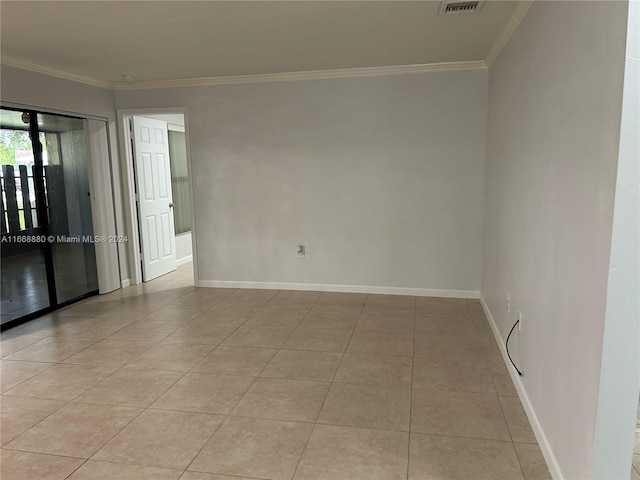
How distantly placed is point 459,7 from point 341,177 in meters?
2.21

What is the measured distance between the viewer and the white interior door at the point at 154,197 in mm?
5492

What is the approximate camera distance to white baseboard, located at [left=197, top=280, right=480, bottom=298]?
4.71 meters

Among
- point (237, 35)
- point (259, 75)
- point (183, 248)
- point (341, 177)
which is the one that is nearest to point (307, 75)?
point (259, 75)

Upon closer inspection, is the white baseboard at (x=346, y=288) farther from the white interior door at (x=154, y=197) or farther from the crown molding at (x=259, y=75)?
the crown molding at (x=259, y=75)

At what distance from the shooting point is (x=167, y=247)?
6152mm

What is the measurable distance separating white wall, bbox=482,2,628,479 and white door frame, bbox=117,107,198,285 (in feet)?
11.6

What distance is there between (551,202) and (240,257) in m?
3.74

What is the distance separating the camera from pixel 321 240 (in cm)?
495

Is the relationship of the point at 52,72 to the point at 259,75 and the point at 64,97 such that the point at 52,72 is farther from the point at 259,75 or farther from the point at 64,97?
the point at 259,75

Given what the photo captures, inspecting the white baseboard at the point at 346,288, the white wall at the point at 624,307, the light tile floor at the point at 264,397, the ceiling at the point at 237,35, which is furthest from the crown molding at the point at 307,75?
the white wall at the point at 624,307

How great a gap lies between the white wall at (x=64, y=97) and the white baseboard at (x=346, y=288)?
4.27ft

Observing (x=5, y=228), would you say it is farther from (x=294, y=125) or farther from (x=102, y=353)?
(x=294, y=125)

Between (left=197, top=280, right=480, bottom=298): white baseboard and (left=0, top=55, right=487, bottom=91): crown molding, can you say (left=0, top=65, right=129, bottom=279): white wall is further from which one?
(left=197, top=280, right=480, bottom=298): white baseboard

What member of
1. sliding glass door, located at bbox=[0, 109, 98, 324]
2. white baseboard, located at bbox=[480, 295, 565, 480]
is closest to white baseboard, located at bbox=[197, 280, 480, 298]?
white baseboard, located at bbox=[480, 295, 565, 480]
